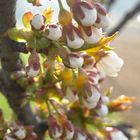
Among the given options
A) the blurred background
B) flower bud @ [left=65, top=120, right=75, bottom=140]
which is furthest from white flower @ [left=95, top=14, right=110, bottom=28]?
the blurred background

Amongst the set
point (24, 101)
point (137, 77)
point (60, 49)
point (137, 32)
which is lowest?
point (137, 32)

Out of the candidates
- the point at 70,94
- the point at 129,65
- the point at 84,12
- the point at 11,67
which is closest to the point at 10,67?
the point at 11,67

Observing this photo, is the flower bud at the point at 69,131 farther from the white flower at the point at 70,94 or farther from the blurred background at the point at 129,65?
the blurred background at the point at 129,65

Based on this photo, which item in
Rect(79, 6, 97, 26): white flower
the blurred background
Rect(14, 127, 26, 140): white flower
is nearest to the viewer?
Rect(79, 6, 97, 26): white flower

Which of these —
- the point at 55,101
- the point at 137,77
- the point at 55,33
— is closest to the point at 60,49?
the point at 55,33

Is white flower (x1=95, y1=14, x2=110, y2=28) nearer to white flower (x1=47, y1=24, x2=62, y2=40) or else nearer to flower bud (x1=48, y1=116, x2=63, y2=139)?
white flower (x1=47, y1=24, x2=62, y2=40)

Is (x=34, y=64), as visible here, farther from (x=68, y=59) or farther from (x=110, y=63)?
(x=110, y=63)

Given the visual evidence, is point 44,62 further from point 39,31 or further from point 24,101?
point 24,101
